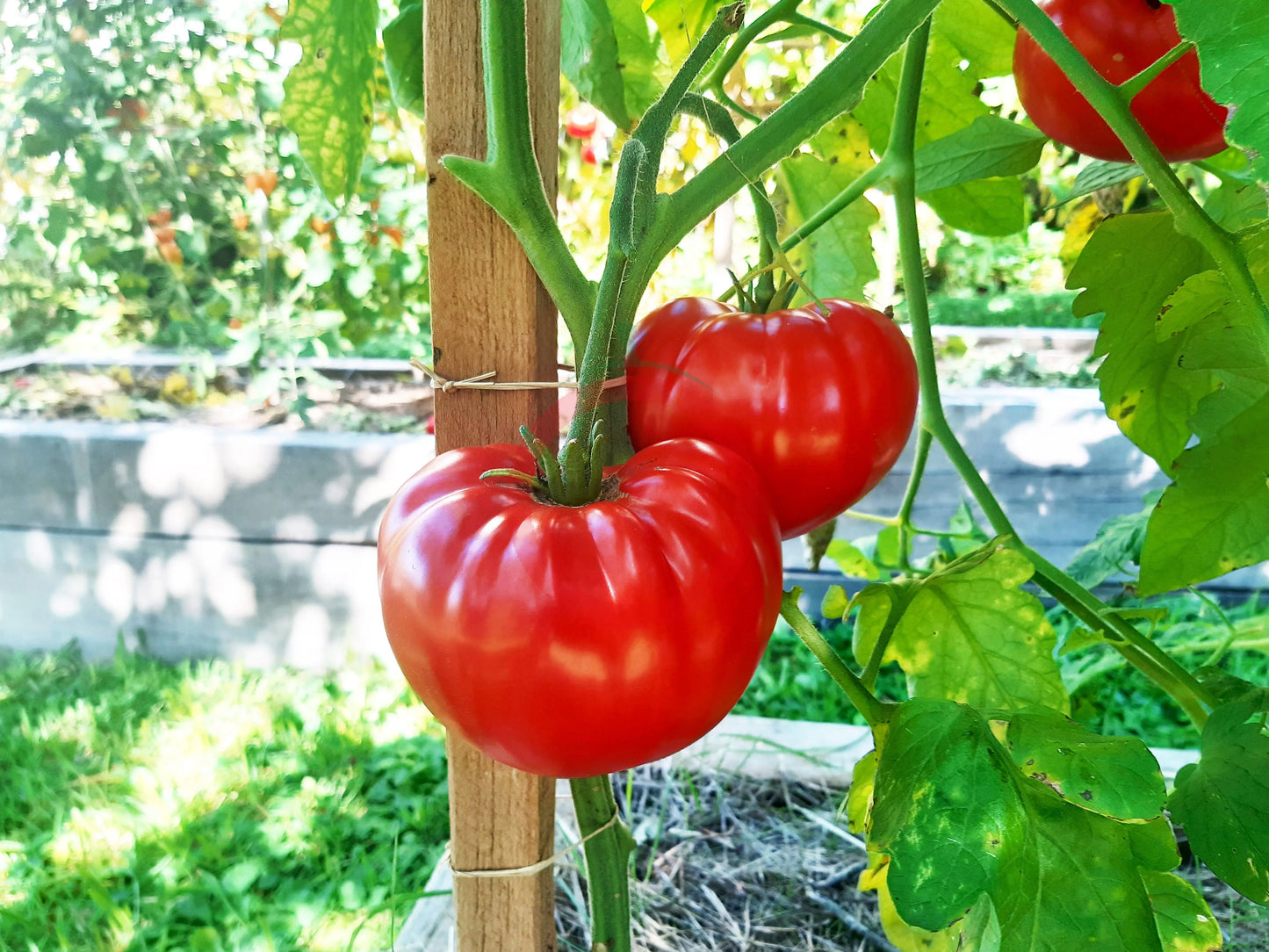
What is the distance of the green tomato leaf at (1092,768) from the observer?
1.34 feet

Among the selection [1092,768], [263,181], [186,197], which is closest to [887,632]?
[1092,768]

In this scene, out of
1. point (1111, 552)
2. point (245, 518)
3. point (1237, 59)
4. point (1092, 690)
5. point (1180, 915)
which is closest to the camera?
point (1237, 59)

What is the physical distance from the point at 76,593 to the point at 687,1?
5.76 ft

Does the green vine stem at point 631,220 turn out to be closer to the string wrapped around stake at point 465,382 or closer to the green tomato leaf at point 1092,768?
the string wrapped around stake at point 465,382

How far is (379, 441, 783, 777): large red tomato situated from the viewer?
0.34 m

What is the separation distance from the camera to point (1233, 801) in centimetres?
49

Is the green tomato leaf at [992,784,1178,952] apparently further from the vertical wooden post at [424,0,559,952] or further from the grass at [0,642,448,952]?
the grass at [0,642,448,952]

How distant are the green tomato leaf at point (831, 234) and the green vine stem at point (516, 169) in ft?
1.17

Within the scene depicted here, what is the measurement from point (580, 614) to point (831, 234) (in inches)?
19.3

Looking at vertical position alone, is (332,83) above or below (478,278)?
above

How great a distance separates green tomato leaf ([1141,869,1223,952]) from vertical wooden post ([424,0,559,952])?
351mm

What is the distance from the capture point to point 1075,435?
1954 millimetres

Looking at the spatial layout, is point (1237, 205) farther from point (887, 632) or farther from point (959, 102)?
point (887, 632)

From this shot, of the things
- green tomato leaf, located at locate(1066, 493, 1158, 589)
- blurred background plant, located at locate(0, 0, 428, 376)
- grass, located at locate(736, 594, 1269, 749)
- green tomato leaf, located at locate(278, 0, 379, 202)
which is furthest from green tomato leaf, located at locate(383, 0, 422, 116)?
blurred background plant, located at locate(0, 0, 428, 376)
